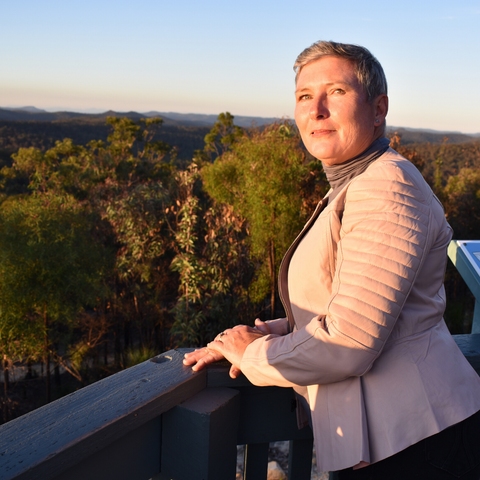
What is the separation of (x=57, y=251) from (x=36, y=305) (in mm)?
1294

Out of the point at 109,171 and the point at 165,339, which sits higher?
the point at 109,171

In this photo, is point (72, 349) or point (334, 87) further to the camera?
point (72, 349)

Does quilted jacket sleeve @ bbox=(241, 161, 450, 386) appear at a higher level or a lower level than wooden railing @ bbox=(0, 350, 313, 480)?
higher

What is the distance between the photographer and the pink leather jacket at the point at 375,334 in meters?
0.76

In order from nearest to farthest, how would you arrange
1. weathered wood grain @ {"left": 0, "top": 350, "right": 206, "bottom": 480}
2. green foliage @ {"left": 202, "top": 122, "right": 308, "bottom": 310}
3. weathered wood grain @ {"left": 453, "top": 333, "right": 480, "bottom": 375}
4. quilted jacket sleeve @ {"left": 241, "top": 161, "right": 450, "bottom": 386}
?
weathered wood grain @ {"left": 0, "top": 350, "right": 206, "bottom": 480}, quilted jacket sleeve @ {"left": 241, "top": 161, "right": 450, "bottom": 386}, weathered wood grain @ {"left": 453, "top": 333, "right": 480, "bottom": 375}, green foliage @ {"left": 202, "top": 122, "right": 308, "bottom": 310}

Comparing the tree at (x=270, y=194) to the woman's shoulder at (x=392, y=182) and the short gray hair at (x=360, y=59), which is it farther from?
the woman's shoulder at (x=392, y=182)

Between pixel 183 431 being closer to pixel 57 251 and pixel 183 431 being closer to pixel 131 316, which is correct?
pixel 57 251

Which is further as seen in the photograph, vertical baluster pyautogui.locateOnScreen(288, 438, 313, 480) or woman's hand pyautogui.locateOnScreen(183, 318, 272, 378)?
vertical baluster pyautogui.locateOnScreen(288, 438, 313, 480)

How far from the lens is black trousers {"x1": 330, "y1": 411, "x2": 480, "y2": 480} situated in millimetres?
833

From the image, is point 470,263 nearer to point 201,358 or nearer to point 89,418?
point 201,358

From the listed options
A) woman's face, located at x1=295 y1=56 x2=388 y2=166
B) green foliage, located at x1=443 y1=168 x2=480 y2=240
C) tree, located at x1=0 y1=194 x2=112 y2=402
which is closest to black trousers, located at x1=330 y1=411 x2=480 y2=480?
woman's face, located at x1=295 y1=56 x2=388 y2=166

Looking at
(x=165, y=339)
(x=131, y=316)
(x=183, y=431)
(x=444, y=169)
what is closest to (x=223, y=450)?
(x=183, y=431)

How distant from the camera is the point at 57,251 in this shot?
975 cm

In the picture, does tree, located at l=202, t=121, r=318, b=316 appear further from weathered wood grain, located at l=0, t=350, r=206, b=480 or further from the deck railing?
weathered wood grain, located at l=0, t=350, r=206, b=480
